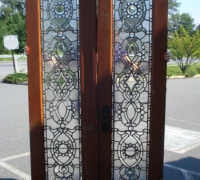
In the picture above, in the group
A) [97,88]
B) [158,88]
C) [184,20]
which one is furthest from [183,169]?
[184,20]

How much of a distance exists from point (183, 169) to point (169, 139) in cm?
155

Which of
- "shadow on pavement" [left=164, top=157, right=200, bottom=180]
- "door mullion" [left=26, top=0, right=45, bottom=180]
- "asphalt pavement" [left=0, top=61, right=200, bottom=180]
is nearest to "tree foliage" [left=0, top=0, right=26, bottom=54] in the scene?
"asphalt pavement" [left=0, top=61, right=200, bottom=180]

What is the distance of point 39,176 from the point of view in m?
3.31

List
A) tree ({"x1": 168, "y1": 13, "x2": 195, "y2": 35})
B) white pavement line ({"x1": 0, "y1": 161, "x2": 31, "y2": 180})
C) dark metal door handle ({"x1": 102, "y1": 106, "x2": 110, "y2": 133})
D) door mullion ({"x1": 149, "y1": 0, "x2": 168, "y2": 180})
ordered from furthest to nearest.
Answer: tree ({"x1": 168, "y1": 13, "x2": 195, "y2": 35}) → white pavement line ({"x1": 0, "y1": 161, "x2": 31, "y2": 180}) → dark metal door handle ({"x1": 102, "y1": 106, "x2": 110, "y2": 133}) → door mullion ({"x1": 149, "y1": 0, "x2": 168, "y2": 180})

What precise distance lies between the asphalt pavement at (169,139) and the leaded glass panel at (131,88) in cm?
118

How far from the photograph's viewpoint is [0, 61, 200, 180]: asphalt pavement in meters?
4.46

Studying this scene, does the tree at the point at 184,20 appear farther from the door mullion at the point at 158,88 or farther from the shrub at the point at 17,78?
the door mullion at the point at 158,88

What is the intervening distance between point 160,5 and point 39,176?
83.7 inches

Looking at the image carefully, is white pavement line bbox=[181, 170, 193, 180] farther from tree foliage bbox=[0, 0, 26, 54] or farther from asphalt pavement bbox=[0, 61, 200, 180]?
tree foliage bbox=[0, 0, 26, 54]

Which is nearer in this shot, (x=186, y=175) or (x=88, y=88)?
(x=88, y=88)

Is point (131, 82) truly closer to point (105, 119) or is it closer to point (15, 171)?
point (105, 119)

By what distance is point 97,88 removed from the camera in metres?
3.17

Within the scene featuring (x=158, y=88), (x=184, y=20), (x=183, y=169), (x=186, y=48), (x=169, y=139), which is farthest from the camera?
(x=184, y=20)

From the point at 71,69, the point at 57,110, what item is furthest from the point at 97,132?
the point at 71,69
